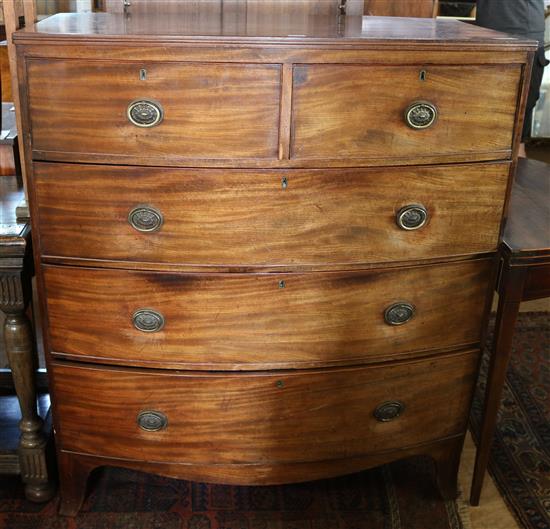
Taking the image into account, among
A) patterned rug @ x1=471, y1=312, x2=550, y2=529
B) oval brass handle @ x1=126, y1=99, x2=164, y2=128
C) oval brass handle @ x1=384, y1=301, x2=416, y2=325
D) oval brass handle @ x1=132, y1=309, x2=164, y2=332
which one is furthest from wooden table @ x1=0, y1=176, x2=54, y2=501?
patterned rug @ x1=471, y1=312, x2=550, y2=529

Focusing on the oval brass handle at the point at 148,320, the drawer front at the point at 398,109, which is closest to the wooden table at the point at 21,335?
the oval brass handle at the point at 148,320

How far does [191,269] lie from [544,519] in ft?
3.73

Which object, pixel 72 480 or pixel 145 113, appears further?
pixel 72 480

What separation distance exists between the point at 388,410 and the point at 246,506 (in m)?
0.48

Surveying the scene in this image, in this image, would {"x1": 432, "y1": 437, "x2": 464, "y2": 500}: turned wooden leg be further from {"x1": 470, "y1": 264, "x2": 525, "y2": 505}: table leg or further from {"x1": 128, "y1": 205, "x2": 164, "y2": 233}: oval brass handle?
{"x1": 128, "y1": 205, "x2": 164, "y2": 233}: oval brass handle

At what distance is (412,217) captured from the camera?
1.57m

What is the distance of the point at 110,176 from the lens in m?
1.49

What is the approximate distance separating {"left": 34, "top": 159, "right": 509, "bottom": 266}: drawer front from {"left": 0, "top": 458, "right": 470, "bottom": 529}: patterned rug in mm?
739

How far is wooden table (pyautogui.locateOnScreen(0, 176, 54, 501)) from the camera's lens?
1.67 metres

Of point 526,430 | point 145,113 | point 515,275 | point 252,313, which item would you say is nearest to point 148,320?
point 252,313

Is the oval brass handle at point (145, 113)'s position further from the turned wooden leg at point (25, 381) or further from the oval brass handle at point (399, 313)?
the oval brass handle at point (399, 313)

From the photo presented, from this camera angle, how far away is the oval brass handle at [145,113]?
1421 mm

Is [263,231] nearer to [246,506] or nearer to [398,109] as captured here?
[398,109]

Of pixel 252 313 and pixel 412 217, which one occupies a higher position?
pixel 412 217
